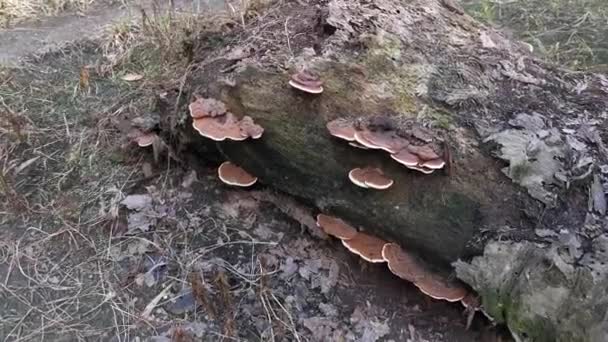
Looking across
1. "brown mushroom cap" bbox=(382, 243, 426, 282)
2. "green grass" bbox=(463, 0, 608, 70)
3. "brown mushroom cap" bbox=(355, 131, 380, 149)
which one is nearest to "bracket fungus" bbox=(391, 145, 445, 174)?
"brown mushroom cap" bbox=(355, 131, 380, 149)

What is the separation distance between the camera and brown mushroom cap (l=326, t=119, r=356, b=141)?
2.90 m

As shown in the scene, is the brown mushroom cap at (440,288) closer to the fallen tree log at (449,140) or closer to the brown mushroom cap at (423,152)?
the fallen tree log at (449,140)

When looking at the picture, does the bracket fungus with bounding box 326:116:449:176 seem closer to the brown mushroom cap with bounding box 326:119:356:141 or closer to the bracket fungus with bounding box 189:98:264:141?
the brown mushroom cap with bounding box 326:119:356:141

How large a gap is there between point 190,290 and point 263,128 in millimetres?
1028

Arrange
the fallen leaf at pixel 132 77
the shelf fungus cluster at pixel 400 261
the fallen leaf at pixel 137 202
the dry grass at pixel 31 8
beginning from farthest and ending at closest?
the dry grass at pixel 31 8 → the fallen leaf at pixel 132 77 → the fallen leaf at pixel 137 202 → the shelf fungus cluster at pixel 400 261

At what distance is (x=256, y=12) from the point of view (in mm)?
4375

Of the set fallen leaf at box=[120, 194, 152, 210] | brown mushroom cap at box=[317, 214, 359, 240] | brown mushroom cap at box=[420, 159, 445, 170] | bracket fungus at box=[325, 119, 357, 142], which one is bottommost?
fallen leaf at box=[120, 194, 152, 210]

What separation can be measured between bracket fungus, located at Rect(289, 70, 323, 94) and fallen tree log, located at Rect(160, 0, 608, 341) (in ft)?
0.29

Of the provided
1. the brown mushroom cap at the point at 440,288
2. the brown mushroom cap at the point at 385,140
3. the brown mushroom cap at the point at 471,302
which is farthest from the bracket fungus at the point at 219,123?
the brown mushroom cap at the point at 471,302

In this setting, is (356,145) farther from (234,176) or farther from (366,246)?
(234,176)

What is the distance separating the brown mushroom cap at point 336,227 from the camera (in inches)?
122

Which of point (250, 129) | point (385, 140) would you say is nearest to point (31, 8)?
point (250, 129)

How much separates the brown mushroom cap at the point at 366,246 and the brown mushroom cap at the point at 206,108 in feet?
3.40

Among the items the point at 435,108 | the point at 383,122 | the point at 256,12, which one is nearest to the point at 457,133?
the point at 435,108
